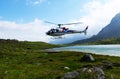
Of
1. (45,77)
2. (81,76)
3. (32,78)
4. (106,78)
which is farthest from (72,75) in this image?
(32,78)

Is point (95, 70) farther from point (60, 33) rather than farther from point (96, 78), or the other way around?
point (60, 33)

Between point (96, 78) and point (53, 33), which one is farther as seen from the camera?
point (53, 33)

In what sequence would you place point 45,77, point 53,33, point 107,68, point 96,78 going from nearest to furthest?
point 96,78
point 45,77
point 107,68
point 53,33

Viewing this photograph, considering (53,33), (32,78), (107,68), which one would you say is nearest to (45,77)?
(32,78)

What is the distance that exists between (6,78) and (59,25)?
172 ft

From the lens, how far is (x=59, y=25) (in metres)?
84.5

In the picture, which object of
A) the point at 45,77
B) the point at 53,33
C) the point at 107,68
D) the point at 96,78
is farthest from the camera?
the point at 53,33

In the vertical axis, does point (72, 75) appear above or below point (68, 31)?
below

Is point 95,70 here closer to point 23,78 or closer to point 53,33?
point 23,78

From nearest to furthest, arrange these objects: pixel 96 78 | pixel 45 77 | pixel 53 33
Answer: pixel 96 78
pixel 45 77
pixel 53 33

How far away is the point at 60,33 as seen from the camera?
274 ft

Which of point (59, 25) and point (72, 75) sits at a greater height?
point (59, 25)

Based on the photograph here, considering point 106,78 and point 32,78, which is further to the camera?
point 32,78

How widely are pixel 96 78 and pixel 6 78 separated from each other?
1284 centimetres
